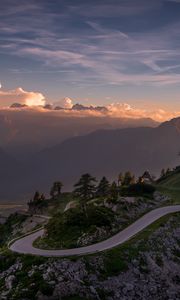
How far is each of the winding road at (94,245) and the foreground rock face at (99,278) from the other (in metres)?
3.41

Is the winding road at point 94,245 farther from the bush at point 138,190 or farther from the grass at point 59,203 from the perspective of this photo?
the grass at point 59,203

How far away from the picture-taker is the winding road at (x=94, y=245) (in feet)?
175

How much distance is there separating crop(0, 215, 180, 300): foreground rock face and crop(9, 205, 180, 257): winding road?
134 inches

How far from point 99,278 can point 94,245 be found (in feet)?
37.1

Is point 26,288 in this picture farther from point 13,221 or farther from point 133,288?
point 13,221

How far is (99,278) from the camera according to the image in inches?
1810

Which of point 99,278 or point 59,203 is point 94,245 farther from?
point 59,203

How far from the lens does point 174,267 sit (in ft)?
180

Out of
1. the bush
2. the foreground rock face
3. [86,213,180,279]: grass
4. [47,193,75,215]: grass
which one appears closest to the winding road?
[86,213,180,279]: grass

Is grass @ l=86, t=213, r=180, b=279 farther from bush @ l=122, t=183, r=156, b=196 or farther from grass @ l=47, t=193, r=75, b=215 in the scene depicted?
grass @ l=47, t=193, r=75, b=215

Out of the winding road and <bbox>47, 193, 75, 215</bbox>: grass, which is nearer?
the winding road

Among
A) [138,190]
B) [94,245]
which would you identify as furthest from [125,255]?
[138,190]

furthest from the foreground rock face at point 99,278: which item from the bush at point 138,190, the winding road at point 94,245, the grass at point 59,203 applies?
the grass at point 59,203

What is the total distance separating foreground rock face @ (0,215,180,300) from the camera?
140 feet
